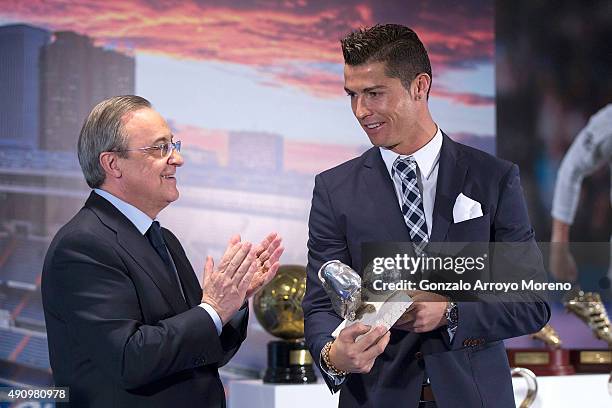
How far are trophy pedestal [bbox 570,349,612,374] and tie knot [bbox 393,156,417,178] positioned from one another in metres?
2.36

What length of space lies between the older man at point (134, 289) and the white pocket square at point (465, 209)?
56 centimetres

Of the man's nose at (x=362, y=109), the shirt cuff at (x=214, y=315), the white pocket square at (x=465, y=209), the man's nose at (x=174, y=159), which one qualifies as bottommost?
the shirt cuff at (x=214, y=315)

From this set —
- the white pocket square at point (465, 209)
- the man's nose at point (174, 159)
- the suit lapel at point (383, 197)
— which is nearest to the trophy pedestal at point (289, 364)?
the man's nose at point (174, 159)

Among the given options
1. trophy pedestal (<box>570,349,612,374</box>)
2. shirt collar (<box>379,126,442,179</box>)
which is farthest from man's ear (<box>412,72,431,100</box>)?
trophy pedestal (<box>570,349,612,374</box>)

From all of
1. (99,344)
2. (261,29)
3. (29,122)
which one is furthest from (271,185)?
(99,344)

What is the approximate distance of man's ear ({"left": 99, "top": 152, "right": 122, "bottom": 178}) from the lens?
2.65 metres

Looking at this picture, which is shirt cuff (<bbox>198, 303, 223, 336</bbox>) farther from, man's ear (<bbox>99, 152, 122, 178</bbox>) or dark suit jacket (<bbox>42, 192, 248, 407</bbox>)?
man's ear (<bbox>99, 152, 122, 178</bbox>)

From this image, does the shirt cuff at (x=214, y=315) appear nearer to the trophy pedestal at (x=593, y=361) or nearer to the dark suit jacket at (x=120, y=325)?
the dark suit jacket at (x=120, y=325)

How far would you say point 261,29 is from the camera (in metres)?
4.88

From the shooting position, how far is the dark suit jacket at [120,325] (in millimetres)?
2363

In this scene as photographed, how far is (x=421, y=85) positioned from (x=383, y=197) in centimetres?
35

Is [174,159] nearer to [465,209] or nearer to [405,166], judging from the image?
[405,166]

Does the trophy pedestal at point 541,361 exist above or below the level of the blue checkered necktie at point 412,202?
below

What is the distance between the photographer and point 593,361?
4.50 meters
